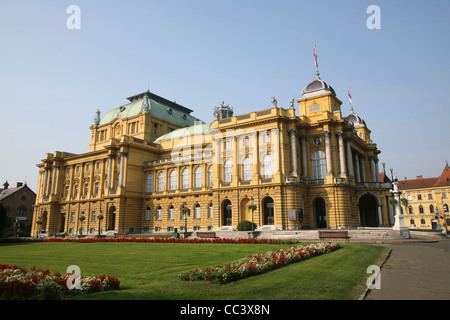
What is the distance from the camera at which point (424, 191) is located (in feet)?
278

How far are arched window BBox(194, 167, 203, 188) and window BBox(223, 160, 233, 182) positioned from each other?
22.6ft

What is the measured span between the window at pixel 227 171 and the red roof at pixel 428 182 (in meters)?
63.2

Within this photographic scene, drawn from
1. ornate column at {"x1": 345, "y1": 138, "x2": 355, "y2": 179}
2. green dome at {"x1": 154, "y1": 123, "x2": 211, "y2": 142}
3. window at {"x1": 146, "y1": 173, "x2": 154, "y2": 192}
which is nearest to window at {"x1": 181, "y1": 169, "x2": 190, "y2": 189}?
window at {"x1": 146, "y1": 173, "x2": 154, "y2": 192}

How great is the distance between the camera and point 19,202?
88.8 m

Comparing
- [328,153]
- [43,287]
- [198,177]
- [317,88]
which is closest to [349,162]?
[328,153]

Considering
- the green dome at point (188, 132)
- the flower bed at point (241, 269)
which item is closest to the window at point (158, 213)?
the green dome at point (188, 132)

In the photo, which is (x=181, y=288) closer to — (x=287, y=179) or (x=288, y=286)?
(x=288, y=286)

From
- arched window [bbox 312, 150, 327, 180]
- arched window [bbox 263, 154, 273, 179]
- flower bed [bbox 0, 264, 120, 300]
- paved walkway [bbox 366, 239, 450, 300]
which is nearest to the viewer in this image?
flower bed [bbox 0, 264, 120, 300]

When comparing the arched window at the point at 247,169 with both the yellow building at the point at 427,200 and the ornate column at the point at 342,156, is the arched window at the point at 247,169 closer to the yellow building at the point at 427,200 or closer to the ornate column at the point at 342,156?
the ornate column at the point at 342,156

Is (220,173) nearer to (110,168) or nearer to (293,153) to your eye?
(293,153)

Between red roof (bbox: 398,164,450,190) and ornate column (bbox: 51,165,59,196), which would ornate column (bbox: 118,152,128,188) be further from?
red roof (bbox: 398,164,450,190)

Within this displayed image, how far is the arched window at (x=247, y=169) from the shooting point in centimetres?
4597

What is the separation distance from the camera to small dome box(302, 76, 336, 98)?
48.8m

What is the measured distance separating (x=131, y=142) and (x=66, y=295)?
5123 centimetres
